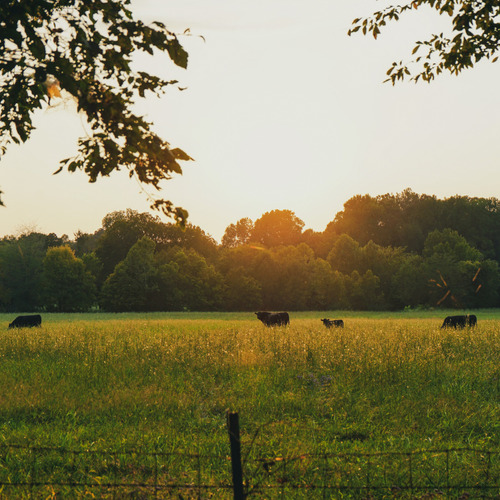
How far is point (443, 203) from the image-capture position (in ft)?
295

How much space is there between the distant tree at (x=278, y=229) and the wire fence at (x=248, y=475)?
95809mm

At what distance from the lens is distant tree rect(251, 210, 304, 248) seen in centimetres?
10256

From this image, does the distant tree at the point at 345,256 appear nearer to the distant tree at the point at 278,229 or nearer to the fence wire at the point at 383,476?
the distant tree at the point at 278,229

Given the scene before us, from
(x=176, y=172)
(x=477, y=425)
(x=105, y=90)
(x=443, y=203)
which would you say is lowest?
(x=477, y=425)

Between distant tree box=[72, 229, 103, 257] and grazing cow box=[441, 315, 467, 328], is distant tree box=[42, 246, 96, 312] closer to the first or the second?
distant tree box=[72, 229, 103, 257]

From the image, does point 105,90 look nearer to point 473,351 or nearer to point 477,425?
point 477,425

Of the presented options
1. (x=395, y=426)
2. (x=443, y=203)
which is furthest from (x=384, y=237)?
(x=395, y=426)

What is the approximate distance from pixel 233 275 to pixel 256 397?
60.9m

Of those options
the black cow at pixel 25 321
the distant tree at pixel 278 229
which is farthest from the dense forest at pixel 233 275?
the black cow at pixel 25 321

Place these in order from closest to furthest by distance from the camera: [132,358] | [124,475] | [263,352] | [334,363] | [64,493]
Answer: [64,493], [124,475], [334,363], [132,358], [263,352]

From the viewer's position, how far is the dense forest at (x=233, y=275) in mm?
64425

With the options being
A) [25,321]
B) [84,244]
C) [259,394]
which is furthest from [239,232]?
[259,394]

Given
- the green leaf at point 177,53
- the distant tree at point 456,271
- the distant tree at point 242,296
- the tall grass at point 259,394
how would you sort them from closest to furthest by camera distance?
the green leaf at point 177,53 < the tall grass at point 259,394 < the distant tree at point 456,271 < the distant tree at point 242,296

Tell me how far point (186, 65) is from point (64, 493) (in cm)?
478
